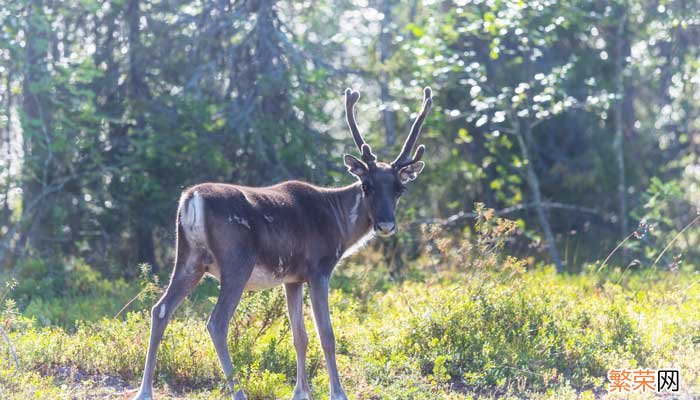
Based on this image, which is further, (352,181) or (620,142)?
(620,142)

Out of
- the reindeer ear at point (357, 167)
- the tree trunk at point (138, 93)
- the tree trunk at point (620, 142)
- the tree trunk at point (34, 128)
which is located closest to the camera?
the reindeer ear at point (357, 167)

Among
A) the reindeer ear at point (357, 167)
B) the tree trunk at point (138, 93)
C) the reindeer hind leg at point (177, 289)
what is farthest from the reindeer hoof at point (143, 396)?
the tree trunk at point (138, 93)

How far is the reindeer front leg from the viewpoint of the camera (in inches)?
309

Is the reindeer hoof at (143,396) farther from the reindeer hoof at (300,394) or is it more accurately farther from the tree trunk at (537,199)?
the tree trunk at (537,199)

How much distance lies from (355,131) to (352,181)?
4116mm

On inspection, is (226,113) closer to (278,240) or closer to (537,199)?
(537,199)

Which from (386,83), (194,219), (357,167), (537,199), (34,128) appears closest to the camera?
(194,219)

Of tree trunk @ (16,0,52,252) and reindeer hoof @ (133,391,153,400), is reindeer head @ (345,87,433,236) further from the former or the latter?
tree trunk @ (16,0,52,252)

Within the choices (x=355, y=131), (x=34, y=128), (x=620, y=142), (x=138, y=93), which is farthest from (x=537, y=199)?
(x=34, y=128)

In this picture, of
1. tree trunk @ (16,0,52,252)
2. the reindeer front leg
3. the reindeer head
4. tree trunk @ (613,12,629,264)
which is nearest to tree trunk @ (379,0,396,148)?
tree trunk @ (613,12,629,264)

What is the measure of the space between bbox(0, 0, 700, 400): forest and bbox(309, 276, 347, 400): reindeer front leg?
25cm

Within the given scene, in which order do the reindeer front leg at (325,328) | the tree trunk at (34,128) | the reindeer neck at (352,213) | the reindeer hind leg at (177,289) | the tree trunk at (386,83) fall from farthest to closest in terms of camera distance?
1. the tree trunk at (386,83)
2. the tree trunk at (34,128)
3. the reindeer neck at (352,213)
4. the reindeer front leg at (325,328)
5. the reindeer hind leg at (177,289)

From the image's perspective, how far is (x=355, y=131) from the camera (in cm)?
948

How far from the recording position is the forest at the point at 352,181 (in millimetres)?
8672
